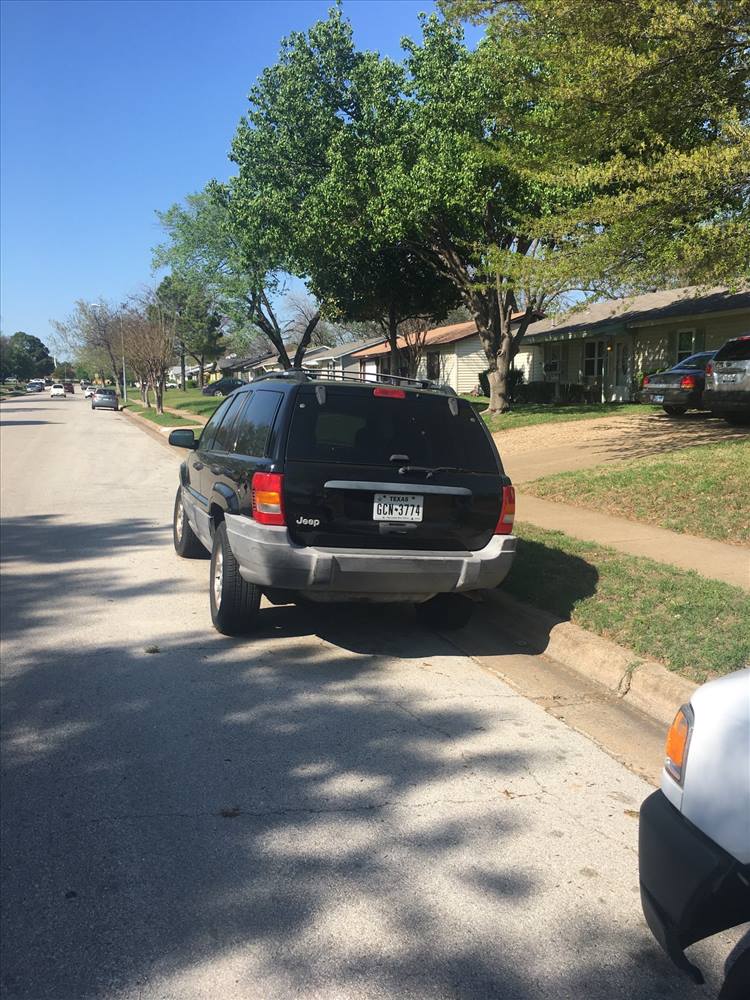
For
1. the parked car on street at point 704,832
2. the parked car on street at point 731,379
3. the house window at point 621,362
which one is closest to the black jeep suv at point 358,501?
the parked car on street at point 704,832

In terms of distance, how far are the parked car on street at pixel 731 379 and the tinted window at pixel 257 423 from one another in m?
11.7

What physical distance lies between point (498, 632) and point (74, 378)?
613 feet

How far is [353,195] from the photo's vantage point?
71.6 feet

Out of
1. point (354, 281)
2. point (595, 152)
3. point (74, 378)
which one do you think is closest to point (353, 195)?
point (354, 281)

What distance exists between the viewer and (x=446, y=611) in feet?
21.5

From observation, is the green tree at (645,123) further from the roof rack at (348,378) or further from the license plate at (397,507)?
the license plate at (397,507)

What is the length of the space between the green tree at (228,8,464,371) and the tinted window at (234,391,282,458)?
16.5 metres

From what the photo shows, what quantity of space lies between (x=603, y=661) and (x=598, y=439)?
13.1 meters

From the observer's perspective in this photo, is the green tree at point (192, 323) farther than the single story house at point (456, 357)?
Yes

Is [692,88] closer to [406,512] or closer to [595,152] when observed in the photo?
[595,152]

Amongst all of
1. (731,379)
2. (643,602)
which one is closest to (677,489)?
(643,602)

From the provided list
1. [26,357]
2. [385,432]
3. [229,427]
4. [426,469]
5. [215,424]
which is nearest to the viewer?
[426,469]

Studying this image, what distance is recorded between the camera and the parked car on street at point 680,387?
19500mm

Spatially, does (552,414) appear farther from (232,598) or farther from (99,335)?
(99,335)
